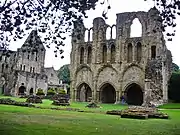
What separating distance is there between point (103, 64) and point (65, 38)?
92.0 feet

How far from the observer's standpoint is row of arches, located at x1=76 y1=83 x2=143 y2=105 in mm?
38719

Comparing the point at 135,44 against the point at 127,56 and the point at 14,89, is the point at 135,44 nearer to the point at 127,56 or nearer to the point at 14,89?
the point at 127,56

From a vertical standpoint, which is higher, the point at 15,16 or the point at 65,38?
the point at 15,16

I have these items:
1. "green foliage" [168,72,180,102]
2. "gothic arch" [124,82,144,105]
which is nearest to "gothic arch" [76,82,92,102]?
"gothic arch" [124,82,144,105]

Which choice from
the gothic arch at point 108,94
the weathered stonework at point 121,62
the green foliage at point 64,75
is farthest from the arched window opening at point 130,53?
the green foliage at point 64,75

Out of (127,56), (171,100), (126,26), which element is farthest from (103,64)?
(171,100)

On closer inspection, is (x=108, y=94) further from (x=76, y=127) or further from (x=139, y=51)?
(x=76, y=127)

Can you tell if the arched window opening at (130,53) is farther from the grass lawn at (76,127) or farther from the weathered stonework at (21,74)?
the grass lawn at (76,127)

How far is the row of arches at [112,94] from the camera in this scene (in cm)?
3872

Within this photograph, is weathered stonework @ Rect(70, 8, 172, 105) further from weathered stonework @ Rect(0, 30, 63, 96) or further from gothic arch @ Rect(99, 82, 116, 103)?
weathered stonework @ Rect(0, 30, 63, 96)

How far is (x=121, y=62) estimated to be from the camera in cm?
3800

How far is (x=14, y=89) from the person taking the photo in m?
52.8

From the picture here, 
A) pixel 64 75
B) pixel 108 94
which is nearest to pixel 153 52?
pixel 108 94

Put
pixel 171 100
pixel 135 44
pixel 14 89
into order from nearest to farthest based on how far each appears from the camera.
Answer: pixel 135 44
pixel 171 100
pixel 14 89
